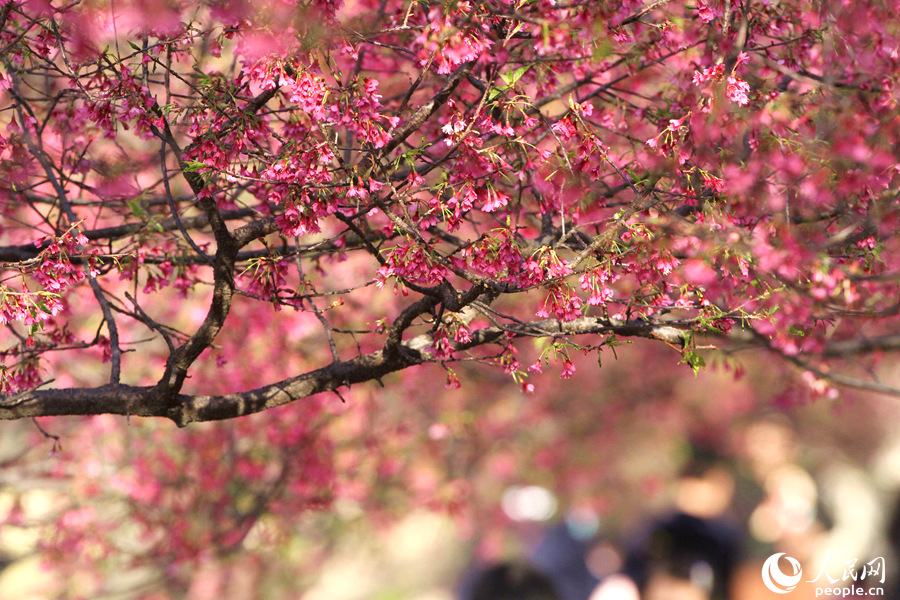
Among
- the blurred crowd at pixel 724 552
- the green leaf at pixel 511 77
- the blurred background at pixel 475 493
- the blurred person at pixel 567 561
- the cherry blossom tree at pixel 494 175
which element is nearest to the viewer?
the cherry blossom tree at pixel 494 175

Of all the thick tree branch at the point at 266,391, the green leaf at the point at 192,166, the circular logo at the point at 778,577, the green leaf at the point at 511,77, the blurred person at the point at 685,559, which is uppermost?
the green leaf at the point at 511,77

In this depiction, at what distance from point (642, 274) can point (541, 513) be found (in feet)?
34.4

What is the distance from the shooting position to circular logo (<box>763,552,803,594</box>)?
330 inches

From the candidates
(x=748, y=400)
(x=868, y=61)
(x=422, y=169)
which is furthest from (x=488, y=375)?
(x=748, y=400)

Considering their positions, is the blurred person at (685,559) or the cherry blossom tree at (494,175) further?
the blurred person at (685,559)

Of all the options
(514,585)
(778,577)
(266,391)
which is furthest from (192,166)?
(778,577)

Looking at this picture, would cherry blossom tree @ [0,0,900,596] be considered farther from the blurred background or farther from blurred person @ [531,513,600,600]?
blurred person @ [531,513,600,600]

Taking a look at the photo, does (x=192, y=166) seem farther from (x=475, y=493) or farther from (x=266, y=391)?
(x=475, y=493)

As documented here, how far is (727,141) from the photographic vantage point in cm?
378

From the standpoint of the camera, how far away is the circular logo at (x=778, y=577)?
8391 mm

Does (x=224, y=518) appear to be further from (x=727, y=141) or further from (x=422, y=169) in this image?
(x=727, y=141)

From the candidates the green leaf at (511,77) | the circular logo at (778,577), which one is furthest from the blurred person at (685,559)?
the green leaf at (511,77)

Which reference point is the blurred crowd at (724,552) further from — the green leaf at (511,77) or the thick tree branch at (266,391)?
the green leaf at (511,77)

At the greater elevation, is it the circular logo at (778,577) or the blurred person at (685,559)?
the blurred person at (685,559)
